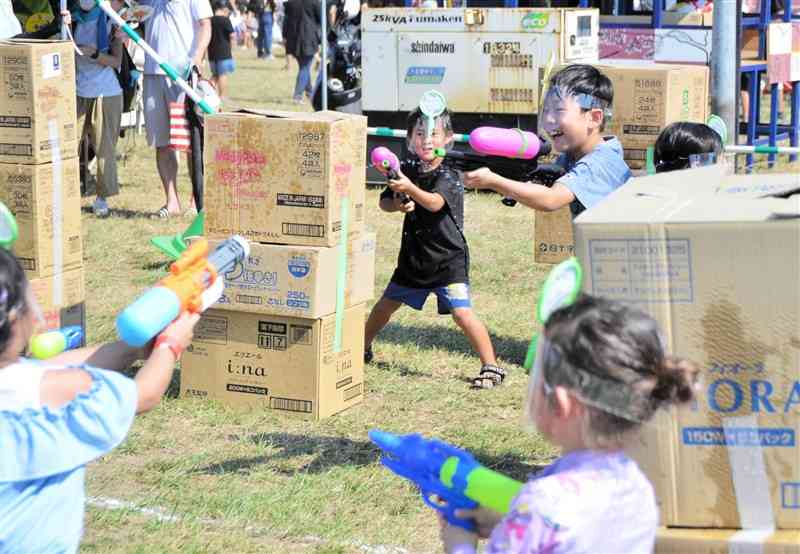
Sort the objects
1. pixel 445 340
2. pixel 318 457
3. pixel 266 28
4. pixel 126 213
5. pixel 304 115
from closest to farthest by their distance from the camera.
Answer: pixel 318 457 → pixel 304 115 → pixel 445 340 → pixel 126 213 → pixel 266 28

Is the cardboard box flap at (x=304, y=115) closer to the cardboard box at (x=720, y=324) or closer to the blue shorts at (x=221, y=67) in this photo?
the cardboard box at (x=720, y=324)

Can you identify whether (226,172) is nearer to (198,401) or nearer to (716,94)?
(198,401)

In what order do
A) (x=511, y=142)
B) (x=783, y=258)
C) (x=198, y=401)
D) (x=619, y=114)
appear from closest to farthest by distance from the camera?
(x=783, y=258) → (x=511, y=142) → (x=198, y=401) → (x=619, y=114)

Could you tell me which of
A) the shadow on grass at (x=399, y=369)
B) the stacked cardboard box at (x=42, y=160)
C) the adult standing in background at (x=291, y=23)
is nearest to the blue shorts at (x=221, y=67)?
the adult standing in background at (x=291, y=23)

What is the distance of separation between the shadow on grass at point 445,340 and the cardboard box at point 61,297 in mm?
1670

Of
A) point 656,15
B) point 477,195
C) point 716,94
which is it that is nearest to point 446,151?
point 716,94

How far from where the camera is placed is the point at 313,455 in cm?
498

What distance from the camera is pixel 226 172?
5293 mm

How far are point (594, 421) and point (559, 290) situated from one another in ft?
0.84

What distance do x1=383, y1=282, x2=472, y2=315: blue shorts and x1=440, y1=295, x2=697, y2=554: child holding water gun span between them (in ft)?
12.5

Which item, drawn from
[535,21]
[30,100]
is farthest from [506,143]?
[535,21]

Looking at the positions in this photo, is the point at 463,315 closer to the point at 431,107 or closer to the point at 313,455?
the point at 431,107

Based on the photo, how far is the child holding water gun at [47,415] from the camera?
2295 mm

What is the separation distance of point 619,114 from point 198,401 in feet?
9.22
